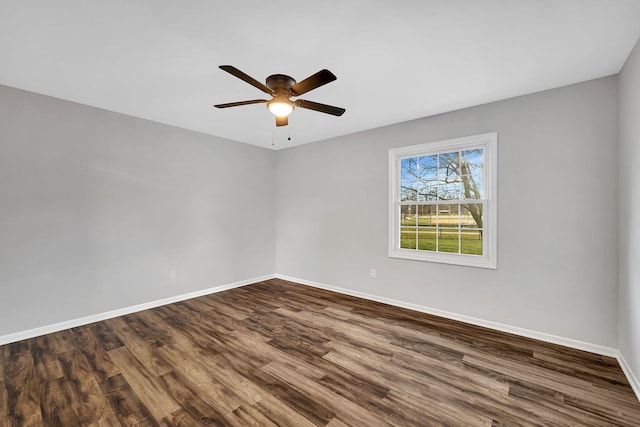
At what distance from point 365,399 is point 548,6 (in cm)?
285

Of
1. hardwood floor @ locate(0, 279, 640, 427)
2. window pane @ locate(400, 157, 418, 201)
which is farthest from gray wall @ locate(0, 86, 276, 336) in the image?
window pane @ locate(400, 157, 418, 201)

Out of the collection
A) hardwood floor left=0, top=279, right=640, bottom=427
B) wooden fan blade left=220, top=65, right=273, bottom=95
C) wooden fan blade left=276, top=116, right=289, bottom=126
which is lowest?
hardwood floor left=0, top=279, right=640, bottom=427

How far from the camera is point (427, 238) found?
3670 millimetres

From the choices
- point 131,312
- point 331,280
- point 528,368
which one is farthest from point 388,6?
point 131,312

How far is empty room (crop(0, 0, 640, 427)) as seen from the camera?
71.3 inches

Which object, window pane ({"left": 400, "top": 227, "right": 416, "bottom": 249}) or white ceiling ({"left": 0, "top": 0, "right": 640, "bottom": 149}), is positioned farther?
window pane ({"left": 400, "top": 227, "right": 416, "bottom": 249})

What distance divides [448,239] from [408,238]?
0.54 metres

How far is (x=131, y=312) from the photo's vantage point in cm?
352

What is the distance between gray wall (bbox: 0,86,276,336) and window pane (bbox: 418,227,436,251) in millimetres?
3088

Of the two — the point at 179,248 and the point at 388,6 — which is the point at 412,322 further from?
the point at 179,248

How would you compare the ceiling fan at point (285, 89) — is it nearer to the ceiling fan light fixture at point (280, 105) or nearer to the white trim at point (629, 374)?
the ceiling fan light fixture at point (280, 105)

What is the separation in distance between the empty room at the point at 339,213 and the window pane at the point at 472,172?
24mm

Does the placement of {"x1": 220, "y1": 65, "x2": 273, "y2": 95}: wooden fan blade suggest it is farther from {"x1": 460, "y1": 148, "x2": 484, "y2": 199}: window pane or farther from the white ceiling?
{"x1": 460, "y1": 148, "x2": 484, "y2": 199}: window pane

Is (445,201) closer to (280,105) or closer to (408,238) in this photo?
(408,238)
